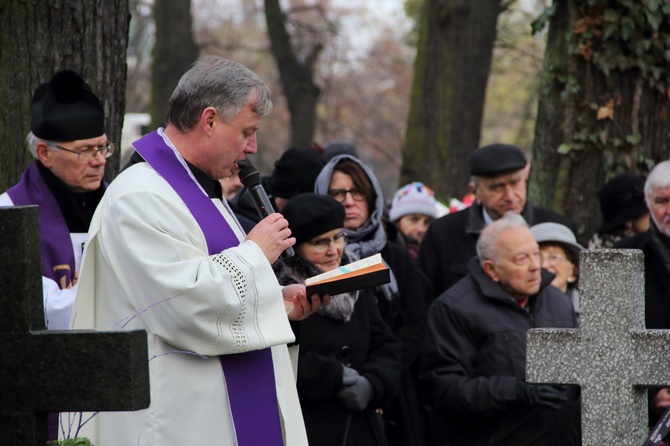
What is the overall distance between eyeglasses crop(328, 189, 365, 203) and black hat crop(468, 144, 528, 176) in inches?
40.8

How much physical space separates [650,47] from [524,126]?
78.7 ft

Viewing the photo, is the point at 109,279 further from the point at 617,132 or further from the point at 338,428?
the point at 617,132

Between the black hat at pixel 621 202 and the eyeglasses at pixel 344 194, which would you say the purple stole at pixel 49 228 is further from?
the black hat at pixel 621 202

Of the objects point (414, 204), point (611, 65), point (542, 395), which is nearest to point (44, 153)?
point (542, 395)

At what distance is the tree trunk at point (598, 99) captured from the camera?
7848 mm

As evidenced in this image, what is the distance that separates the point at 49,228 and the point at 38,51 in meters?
1.06

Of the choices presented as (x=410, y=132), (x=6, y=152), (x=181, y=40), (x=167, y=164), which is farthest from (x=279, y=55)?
(x=167, y=164)

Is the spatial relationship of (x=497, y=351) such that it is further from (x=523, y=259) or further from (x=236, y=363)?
(x=236, y=363)

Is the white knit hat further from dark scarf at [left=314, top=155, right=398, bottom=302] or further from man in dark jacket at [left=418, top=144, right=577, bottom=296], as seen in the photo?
dark scarf at [left=314, top=155, right=398, bottom=302]

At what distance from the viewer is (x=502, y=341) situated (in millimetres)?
5141

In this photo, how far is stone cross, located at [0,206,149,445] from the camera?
2.71 m

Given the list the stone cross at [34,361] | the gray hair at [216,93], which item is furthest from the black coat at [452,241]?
the stone cross at [34,361]

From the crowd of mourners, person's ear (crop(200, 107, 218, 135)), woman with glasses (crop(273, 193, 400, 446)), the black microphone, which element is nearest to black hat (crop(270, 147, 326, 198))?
the crowd of mourners

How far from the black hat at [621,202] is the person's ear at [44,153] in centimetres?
369
